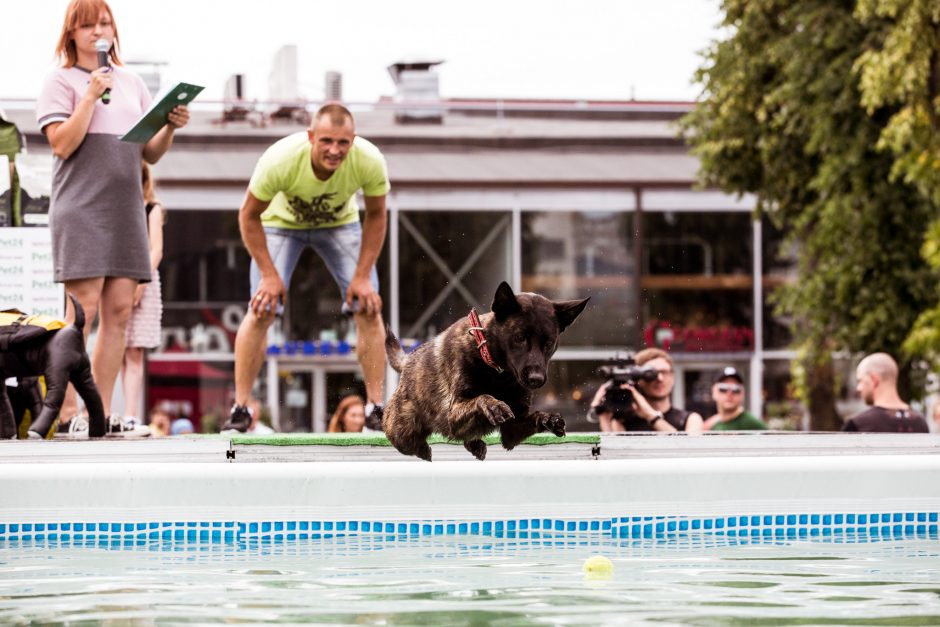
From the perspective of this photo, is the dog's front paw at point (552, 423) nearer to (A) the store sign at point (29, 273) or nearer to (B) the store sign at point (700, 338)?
(A) the store sign at point (29, 273)

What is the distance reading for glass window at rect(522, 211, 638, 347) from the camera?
73.1 ft

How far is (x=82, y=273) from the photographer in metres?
7.64

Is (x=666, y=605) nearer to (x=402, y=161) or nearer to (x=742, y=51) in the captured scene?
(x=742, y=51)

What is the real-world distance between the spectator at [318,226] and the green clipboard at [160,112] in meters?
0.56

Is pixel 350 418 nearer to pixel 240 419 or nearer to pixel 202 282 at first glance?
pixel 240 419

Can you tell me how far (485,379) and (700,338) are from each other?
17642 millimetres

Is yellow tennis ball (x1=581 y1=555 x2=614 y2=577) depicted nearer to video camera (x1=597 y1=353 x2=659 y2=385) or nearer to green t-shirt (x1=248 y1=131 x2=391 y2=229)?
green t-shirt (x1=248 y1=131 x2=391 y2=229)

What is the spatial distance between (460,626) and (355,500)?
6.29 feet

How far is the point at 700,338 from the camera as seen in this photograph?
2238 centimetres

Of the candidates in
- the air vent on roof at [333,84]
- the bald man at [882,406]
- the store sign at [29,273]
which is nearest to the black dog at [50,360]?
the store sign at [29,273]

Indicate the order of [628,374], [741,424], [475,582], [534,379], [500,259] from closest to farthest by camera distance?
[534,379] → [475,582] → [628,374] → [741,424] → [500,259]

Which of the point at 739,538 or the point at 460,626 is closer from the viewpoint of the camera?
the point at 460,626

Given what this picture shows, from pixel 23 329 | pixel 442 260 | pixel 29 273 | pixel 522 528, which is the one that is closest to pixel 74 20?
pixel 23 329

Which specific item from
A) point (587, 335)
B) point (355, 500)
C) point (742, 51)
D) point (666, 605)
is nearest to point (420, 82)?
point (587, 335)
